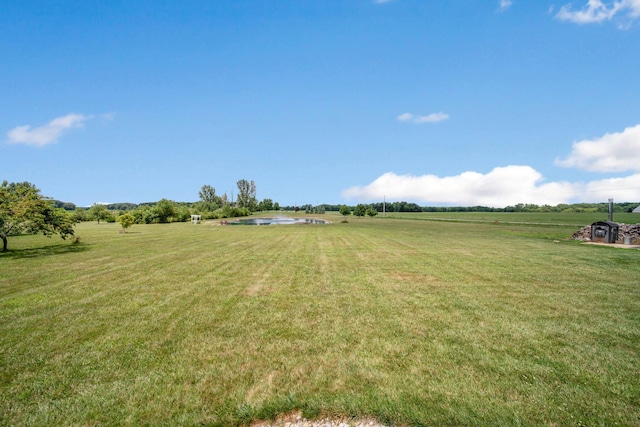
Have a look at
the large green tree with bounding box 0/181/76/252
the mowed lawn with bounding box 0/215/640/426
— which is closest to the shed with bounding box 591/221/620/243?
the mowed lawn with bounding box 0/215/640/426

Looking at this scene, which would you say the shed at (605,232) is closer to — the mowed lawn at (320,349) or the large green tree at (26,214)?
the mowed lawn at (320,349)

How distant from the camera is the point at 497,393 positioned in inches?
179

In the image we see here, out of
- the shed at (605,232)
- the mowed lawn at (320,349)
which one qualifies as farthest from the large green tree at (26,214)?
the shed at (605,232)

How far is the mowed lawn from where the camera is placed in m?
4.25

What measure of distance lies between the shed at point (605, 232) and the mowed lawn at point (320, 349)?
50.4 feet

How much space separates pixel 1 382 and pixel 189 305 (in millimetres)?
4156

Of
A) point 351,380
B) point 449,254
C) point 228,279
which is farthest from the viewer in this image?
point 449,254

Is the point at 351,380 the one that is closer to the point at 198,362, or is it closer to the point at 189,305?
the point at 198,362

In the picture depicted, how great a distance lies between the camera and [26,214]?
19.2 metres

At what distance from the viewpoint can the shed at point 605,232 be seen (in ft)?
77.5

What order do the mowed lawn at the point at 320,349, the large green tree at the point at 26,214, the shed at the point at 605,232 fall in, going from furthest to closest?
the shed at the point at 605,232 → the large green tree at the point at 26,214 → the mowed lawn at the point at 320,349

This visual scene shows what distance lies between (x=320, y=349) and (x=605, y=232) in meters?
29.8

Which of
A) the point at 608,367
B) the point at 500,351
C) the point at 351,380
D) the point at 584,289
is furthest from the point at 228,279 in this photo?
the point at 584,289

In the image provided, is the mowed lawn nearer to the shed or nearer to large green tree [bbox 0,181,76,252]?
large green tree [bbox 0,181,76,252]
